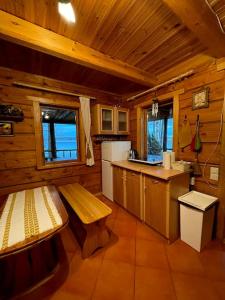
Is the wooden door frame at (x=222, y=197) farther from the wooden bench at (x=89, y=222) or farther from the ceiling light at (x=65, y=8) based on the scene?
the ceiling light at (x=65, y=8)

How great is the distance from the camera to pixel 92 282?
134 centimetres

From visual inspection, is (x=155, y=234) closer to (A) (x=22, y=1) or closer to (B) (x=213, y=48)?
(B) (x=213, y=48)

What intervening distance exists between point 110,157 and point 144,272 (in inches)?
71.9

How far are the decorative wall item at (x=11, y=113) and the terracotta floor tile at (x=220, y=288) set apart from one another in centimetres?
304

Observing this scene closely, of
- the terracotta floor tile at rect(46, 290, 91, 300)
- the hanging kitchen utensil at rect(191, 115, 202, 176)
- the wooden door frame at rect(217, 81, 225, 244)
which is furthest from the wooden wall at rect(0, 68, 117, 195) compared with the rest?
the wooden door frame at rect(217, 81, 225, 244)

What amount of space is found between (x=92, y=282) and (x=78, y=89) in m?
2.86

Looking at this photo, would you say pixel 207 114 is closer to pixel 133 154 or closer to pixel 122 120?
pixel 133 154

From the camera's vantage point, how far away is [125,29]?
149 cm

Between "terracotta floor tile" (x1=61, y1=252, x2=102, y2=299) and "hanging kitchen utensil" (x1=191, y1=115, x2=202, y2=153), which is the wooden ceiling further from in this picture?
"terracotta floor tile" (x1=61, y1=252, x2=102, y2=299)

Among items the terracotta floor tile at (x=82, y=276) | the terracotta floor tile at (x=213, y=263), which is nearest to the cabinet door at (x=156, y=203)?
the terracotta floor tile at (x=213, y=263)

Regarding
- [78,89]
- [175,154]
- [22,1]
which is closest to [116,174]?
[175,154]

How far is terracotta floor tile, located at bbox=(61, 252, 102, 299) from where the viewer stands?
1274 millimetres

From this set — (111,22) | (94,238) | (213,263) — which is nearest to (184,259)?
(213,263)

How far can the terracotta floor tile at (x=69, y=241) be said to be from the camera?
1.77 m
